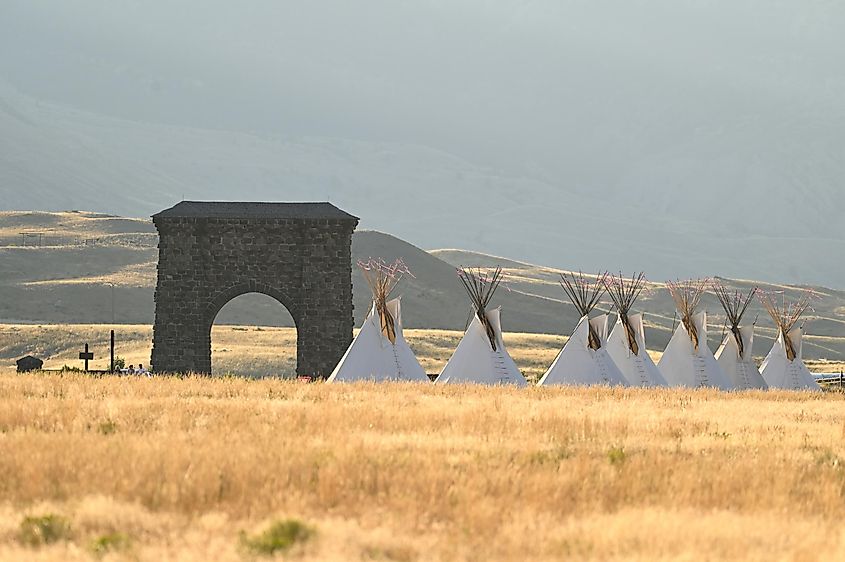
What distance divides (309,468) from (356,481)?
0.72 metres

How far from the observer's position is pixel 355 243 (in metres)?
125

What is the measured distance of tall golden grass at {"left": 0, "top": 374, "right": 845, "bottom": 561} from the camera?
9.82m

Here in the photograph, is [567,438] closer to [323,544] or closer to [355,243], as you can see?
[323,544]

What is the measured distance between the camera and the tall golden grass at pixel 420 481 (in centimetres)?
982

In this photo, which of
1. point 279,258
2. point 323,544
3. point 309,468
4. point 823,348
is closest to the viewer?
point 323,544

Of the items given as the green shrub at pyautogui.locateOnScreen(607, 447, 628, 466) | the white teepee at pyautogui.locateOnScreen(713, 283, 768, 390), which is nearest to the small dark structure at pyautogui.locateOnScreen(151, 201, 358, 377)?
the white teepee at pyautogui.locateOnScreen(713, 283, 768, 390)

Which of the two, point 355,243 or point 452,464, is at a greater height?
point 355,243

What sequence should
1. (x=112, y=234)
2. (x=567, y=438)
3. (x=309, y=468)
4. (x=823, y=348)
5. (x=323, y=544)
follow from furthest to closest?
(x=112, y=234) < (x=823, y=348) < (x=567, y=438) < (x=309, y=468) < (x=323, y=544)

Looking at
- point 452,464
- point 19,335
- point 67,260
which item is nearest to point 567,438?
point 452,464

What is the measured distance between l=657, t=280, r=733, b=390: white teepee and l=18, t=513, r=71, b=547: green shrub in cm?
2646

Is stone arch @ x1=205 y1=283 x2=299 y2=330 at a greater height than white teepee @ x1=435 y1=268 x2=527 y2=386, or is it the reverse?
stone arch @ x1=205 y1=283 x2=299 y2=330

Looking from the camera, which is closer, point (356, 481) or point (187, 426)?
point (356, 481)

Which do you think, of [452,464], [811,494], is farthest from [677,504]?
[452,464]

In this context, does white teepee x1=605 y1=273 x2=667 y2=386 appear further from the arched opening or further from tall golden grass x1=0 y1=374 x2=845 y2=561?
the arched opening
